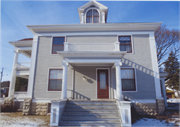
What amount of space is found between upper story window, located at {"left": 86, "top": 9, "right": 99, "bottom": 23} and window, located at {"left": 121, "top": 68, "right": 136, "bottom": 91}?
5000 millimetres

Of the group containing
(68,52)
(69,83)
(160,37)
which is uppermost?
(160,37)

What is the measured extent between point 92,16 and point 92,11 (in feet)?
1.61

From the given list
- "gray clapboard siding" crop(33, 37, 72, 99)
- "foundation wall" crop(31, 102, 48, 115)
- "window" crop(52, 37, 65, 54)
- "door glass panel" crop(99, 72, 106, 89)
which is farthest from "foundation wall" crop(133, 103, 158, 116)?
"window" crop(52, 37, 65, 54)

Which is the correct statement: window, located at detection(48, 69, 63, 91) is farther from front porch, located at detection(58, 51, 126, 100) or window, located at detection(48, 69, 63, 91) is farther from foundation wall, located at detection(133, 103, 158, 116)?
foundation wall, located at detection(133, 103, 158, 116)

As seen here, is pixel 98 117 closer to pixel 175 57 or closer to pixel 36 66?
pixel 36 66

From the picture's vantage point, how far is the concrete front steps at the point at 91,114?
20.1 ft

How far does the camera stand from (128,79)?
8.96m

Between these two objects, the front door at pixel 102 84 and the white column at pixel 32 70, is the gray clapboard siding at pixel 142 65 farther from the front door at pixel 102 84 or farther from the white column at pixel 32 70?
the white column at pixel 32 70

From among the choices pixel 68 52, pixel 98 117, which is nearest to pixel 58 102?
pixel 98 117

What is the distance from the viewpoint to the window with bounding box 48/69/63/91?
29.6 ft

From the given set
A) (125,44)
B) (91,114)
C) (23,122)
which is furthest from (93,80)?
(23,122)

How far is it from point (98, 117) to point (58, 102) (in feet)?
7.14

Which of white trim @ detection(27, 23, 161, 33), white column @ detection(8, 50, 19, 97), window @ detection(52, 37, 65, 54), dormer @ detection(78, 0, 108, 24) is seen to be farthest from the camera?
white column @ detection(8, 50, 19, 97)

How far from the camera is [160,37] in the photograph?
16.7 meters
